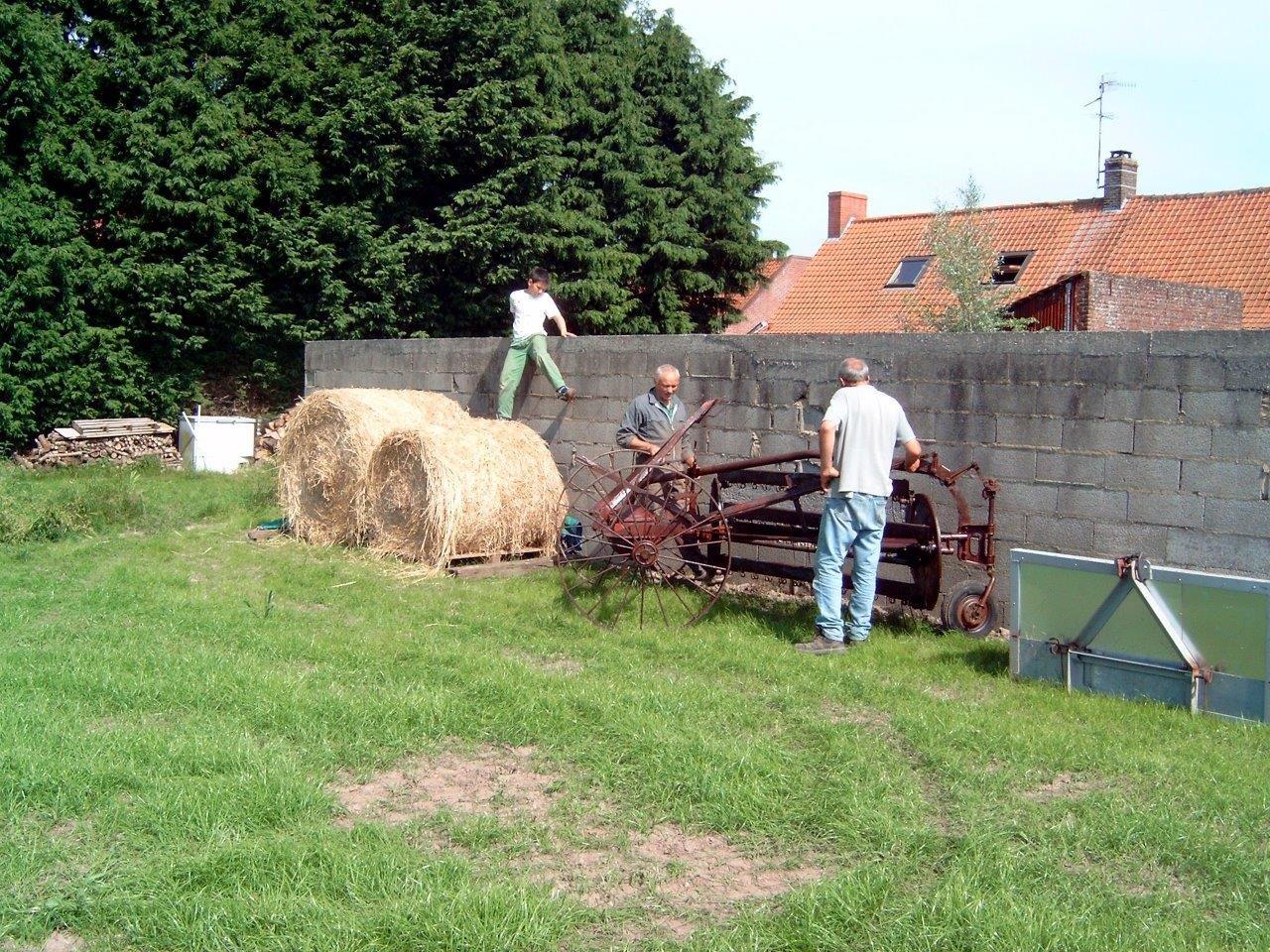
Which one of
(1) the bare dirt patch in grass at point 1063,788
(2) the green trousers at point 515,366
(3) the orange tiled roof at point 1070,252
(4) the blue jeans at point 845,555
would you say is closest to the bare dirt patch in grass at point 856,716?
(1) the bare dirt patch in grass at point 1063,788

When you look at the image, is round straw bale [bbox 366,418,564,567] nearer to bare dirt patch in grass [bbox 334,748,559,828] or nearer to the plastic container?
bare dirt patch in grass [bbox 334,748,559,828]

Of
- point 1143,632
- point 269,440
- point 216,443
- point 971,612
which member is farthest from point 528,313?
point 269,440

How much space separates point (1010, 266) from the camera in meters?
28.4

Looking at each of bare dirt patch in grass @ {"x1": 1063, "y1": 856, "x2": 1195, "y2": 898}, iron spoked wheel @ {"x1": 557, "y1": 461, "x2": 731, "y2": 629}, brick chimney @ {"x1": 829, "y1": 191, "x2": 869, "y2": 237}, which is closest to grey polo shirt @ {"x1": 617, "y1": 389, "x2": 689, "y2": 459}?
iron spoked wheel @ {"x1": 557, "y1": 461, "x2": 731, "y2": 629}

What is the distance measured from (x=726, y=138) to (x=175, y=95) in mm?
12946

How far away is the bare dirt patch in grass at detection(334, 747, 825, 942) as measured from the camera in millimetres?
4031

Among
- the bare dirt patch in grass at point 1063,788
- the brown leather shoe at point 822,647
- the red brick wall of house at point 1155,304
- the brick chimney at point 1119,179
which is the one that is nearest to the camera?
the bare dirt patch in grass at point 1063,788

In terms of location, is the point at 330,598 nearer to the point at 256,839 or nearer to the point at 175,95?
the point at 256,839

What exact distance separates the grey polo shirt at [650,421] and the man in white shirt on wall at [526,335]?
202 cm

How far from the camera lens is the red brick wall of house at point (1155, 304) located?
764 inches

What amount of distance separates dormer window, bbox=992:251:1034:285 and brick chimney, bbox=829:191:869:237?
33.7 feet

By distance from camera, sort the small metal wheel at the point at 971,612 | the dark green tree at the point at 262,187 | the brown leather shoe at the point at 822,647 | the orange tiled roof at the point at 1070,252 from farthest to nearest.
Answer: the orange tiled roof at the point at 1070,252, the dark green tree at the point at 262,187, the small metal wheel at the point at 971,612, the brown leather shoe at the point at 822,647

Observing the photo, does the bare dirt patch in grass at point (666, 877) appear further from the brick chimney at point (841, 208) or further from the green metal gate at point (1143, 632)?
the brick chimney at point (841, 208)

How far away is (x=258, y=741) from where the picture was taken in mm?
5523
